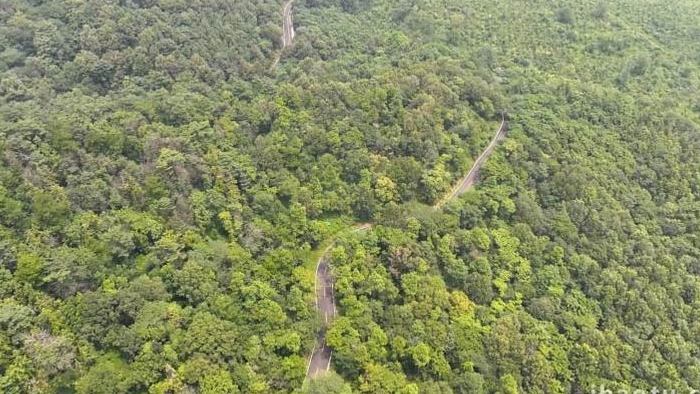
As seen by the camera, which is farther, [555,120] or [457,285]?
[555,120]

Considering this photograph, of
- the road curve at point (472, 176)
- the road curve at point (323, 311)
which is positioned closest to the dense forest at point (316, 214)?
the road curve at point (323, 311)

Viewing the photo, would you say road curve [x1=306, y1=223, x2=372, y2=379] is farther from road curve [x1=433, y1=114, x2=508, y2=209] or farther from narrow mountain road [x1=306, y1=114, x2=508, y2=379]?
road curve [x1=433, y1=114, x2=508, y2=209]

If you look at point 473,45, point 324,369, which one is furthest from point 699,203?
point 324,369

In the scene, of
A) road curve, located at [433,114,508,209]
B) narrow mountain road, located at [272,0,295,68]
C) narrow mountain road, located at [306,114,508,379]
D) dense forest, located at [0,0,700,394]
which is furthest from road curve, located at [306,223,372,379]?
narrow mountain road, located at [272,0,295,68]

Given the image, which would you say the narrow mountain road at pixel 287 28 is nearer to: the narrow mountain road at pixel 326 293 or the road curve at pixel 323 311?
the narrow mountain road at pixel 326 293

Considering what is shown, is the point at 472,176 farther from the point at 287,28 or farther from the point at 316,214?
the point at 287,28

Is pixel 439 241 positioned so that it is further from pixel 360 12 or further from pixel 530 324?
pixel 360 12
